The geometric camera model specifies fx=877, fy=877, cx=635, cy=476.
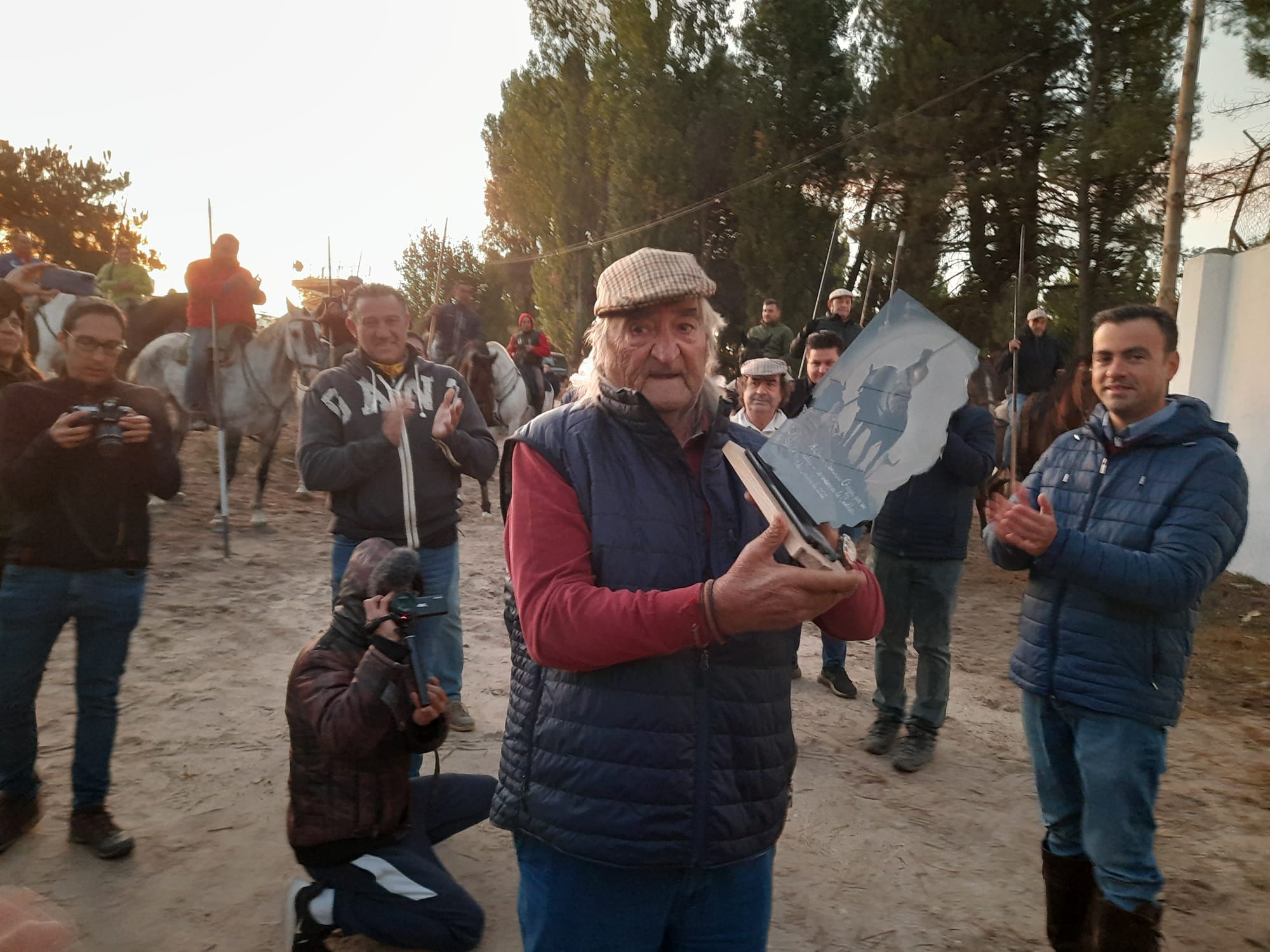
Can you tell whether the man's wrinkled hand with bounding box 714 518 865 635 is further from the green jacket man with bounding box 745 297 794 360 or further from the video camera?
the green jacket man with bounding box 745 297 794 360

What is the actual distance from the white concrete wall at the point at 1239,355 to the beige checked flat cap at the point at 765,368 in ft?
16.9

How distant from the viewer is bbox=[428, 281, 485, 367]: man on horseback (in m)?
12.8

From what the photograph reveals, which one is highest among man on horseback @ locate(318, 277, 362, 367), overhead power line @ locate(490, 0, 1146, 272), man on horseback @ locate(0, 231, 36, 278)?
overhead power line @ locate(490, 0, 1146, 272)

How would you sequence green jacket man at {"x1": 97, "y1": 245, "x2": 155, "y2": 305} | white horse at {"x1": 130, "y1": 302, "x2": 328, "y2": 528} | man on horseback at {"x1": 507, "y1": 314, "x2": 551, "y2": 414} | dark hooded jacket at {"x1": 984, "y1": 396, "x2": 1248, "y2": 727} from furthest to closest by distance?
man on horseback at {"x1": 507, "y1": 314, "x2": 551, "y2": 414} → green jacket man at {"x1": 97, "y1": 245, "x2": 155, "y2": 305} → white horse at {"x1": 130, "y1": 302, "x2": 328, "y2": 528} → dark hooded jacket at {"x1": 984, "y1": 396, "x2": 1248, "y2": 727}

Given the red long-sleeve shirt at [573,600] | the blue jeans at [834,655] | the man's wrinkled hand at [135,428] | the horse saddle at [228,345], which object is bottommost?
the blue jeans at [834,655]

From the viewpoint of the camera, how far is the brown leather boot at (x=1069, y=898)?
2.70 meters

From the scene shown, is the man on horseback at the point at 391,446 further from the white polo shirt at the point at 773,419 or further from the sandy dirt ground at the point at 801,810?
the white polo shirt at the point at 773,419

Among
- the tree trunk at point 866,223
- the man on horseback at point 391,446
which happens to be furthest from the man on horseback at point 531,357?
the man on horseback at point 391,446

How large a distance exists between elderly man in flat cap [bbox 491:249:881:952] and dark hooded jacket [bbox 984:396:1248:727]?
1.07 meters

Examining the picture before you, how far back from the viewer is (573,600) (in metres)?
1.46

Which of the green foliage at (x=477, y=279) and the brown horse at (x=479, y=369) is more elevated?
the green foliage at (x=477, y=279)

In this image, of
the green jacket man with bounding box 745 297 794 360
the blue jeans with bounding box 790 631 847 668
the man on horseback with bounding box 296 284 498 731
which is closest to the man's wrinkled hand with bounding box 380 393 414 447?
the man on horseback with bounding box 296 284 498 731

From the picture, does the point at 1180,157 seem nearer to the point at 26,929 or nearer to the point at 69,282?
the point at 26,929

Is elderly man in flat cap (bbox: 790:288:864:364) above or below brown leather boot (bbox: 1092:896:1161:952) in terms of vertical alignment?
above
